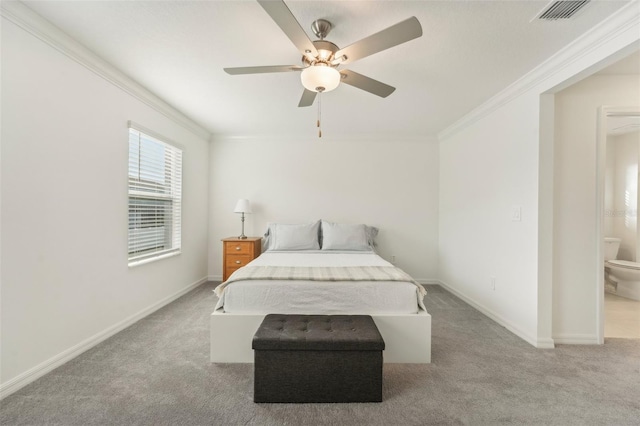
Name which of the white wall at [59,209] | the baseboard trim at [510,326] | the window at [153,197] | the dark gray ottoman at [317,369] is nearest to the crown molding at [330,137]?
the window at [153,197]

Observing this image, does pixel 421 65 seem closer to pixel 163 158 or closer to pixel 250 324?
pixel 250 324

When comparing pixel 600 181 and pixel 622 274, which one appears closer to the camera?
pixel 600 181

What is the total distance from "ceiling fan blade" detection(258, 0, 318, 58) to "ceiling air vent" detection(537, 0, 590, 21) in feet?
4.47

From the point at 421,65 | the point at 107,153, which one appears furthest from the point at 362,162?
the point at 107,153

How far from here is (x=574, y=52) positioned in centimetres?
203

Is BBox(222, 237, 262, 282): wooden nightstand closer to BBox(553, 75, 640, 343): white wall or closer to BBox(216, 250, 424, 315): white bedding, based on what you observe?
BBox(216, 250, 424, 315): white bedding

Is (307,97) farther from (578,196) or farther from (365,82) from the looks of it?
(578,196)

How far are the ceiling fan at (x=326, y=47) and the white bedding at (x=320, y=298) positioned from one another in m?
1.45

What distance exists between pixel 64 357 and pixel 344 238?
2919mm

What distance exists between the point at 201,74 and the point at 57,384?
2.50 m

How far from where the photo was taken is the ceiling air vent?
160cm

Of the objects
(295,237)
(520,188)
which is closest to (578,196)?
(520,188)

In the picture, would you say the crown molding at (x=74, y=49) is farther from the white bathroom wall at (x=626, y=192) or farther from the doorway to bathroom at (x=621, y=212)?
the white bathroom wall at (x=626, y=192)

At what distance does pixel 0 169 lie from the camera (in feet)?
5.46
